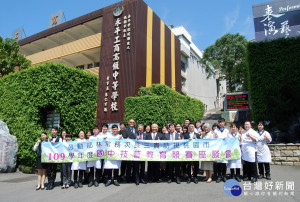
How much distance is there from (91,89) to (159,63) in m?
9.71

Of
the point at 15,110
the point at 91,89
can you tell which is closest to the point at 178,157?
the point at 91,89

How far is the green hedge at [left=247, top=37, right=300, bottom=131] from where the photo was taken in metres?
10.5

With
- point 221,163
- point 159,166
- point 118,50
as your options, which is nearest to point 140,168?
point 159,166

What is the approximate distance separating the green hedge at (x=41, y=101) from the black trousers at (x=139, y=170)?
16.0 ft

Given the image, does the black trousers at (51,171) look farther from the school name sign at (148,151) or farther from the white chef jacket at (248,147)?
the white chef jacket at (248,147)

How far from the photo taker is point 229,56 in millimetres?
30844

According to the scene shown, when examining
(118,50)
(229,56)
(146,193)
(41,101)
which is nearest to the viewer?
(146,193)

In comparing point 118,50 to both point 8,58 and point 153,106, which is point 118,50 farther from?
point 8,58

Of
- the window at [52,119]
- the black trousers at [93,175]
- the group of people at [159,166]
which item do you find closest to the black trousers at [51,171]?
the group of people at [159,166]

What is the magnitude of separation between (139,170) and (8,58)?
1397 cm

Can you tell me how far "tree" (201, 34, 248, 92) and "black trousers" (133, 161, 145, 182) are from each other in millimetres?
26854

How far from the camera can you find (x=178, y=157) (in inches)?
246

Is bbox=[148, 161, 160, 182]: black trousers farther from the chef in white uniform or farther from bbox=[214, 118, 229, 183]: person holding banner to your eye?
the chef in white uniform

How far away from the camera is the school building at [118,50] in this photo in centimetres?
1639
